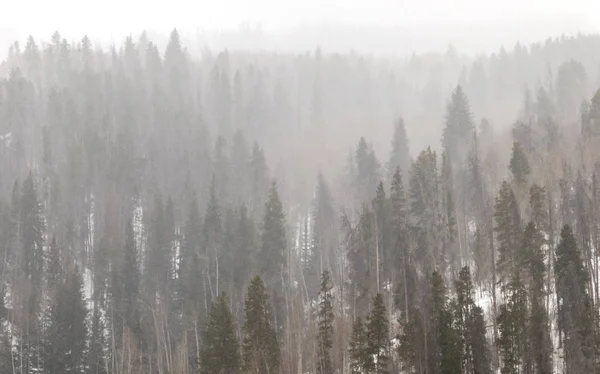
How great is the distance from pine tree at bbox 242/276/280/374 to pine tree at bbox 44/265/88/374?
19.5m

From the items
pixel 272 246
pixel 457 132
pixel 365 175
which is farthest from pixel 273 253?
pixel 457 132

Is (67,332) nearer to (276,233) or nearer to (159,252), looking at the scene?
(159,252)

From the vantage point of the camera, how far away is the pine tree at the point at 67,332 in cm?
5072

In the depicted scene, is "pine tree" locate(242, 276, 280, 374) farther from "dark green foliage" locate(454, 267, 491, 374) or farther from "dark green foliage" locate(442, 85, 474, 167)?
"dark green foliage" locate(442, 85, 474, 167)

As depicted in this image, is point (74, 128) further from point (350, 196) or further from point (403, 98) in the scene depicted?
point (403, 98)

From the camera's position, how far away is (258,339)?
39.8 metres

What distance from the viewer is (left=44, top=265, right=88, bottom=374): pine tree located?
50.7 m

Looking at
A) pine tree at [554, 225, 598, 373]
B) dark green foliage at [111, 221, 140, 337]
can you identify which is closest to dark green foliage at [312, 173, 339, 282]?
dark green foliage at [111, 221, 140, 337]

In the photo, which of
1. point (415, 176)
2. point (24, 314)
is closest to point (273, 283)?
point (415, 176)

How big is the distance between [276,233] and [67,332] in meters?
23.1

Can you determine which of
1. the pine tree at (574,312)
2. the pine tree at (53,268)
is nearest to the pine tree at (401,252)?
the pine tree at (574,312)

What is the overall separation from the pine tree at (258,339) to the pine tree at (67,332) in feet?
64.0

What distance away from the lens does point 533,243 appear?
1747 inches

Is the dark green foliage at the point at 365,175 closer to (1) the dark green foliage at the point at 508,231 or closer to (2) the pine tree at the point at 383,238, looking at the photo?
(2) the pine tree at the point at 383,238
